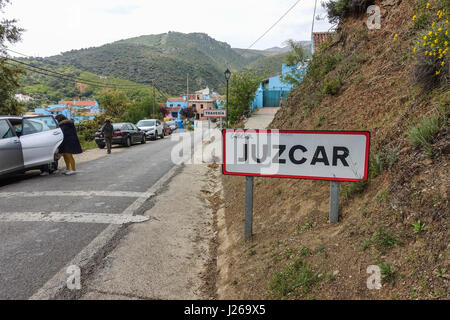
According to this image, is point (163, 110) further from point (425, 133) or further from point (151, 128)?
point (425, 133)

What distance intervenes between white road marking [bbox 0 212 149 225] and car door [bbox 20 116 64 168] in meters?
3.43

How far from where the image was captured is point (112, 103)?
4406 centimetres

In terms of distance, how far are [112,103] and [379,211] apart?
45.7m

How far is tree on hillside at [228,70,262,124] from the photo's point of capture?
2564 cm

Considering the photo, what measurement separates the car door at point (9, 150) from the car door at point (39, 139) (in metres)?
0.17

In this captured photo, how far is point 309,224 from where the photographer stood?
343 cm

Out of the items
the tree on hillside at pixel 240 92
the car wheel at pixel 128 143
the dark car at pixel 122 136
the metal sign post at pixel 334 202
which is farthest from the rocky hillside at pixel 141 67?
the metal sign post at pixel 334 202

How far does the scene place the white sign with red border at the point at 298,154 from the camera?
3.12 meters

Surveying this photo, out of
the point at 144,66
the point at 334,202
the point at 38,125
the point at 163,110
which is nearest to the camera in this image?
the point at 334,202

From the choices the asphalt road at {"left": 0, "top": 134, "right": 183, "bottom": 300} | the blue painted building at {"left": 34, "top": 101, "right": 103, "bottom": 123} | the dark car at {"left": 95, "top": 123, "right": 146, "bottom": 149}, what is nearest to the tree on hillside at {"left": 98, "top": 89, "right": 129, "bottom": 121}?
the blue painted building at {"left": 34, "top": 101, "right": 103, "bottom": 123}

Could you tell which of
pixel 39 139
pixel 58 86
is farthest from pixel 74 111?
pixel 58 86

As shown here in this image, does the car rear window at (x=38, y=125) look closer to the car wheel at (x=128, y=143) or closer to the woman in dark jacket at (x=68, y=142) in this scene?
the woman in dark jacket at (x=68, y=142)

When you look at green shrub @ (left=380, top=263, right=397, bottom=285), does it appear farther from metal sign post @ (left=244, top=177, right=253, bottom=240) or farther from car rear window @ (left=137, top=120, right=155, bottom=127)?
car rear window @ (left=137, top=120, right=155, bottom=127)
